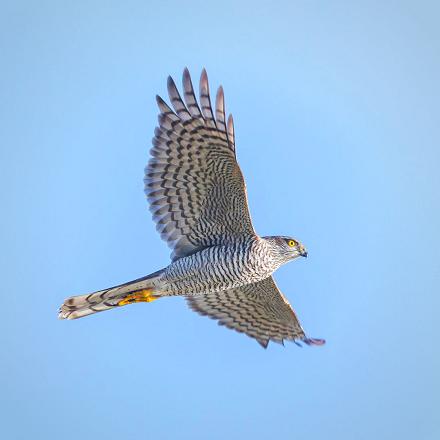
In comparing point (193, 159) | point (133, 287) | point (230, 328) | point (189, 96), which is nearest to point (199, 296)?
point (230, 328)

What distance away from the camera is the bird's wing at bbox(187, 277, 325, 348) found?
13.1m

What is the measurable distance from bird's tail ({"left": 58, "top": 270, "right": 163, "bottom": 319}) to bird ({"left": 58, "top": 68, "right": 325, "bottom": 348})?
0.05 feet

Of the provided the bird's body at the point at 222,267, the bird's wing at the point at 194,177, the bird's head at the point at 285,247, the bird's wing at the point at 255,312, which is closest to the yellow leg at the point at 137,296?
the bird's body at the point at 222,267

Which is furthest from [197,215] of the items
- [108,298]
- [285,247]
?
[108,298]

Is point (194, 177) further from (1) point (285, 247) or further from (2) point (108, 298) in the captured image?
(2) point (108, 298)

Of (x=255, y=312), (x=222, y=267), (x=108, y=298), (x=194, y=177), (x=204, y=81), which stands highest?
(x=204, y=81)

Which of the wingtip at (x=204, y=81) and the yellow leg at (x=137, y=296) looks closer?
the wingtip at (x=204, y=81)

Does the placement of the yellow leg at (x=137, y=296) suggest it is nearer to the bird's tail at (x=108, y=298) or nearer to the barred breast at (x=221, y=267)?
the bird's tail at (x=108, y=298)

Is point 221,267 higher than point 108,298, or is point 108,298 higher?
point 108,298

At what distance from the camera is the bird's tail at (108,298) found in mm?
11828

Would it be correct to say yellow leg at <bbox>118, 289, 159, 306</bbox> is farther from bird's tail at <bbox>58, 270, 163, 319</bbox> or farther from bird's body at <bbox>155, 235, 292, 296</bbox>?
bird's body at <bbox>155, 235, 292, 296</bbox>

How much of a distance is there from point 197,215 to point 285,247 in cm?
138

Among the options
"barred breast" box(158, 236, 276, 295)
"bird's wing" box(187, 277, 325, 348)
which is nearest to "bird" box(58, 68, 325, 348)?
"barred breast" box(158, 236, 276, 295)

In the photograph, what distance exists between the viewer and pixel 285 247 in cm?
1202
